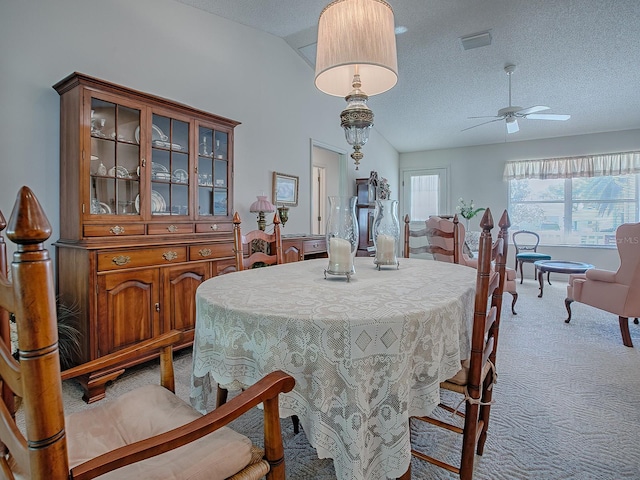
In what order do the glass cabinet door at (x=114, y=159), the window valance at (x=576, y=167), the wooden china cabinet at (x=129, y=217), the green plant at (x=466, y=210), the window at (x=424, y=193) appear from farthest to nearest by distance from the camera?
the window at (x=424, y=193) < the green plant at (x=466, y=210) < the window valance at (x=576, y=167) < the glass cabinet door at (x=114, y=159) < the wooden china cabinet at (x=129, y=217)

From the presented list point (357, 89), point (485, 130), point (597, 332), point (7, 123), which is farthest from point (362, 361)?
point (485, 130)

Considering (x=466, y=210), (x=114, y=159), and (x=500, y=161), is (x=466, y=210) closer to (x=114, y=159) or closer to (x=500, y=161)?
(x=500, y=161)

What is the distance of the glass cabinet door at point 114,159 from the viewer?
6.93 ft

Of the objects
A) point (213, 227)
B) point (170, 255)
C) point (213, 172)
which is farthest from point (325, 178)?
point (170, 255)

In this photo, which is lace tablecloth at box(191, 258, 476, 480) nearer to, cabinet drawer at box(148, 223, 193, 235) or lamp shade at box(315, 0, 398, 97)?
lamp shade at box(315, 0, 398, 97)

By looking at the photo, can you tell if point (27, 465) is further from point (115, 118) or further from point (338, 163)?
point (338, 163)

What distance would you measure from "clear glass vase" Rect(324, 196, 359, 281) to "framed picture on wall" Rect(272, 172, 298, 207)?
8.14ft

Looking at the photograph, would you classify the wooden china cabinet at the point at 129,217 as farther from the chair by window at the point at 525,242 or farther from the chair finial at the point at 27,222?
the chair by window at the point at 525,242

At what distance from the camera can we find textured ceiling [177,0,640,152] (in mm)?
3119

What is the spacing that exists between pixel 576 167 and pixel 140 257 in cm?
684

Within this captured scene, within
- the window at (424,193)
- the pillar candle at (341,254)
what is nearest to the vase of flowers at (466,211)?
the window at (424,193)

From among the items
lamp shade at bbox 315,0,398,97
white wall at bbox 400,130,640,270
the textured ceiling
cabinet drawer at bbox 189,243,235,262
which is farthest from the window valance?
lamp shade at bbox 315,0,398,97

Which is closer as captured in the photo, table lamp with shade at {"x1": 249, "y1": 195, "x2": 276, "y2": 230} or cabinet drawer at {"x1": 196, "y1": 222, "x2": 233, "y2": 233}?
cabinet drawer at {"x1": 196, "y1": 222, "x2": 233, "y2": 233}

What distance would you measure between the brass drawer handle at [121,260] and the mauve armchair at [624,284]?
149 inches
